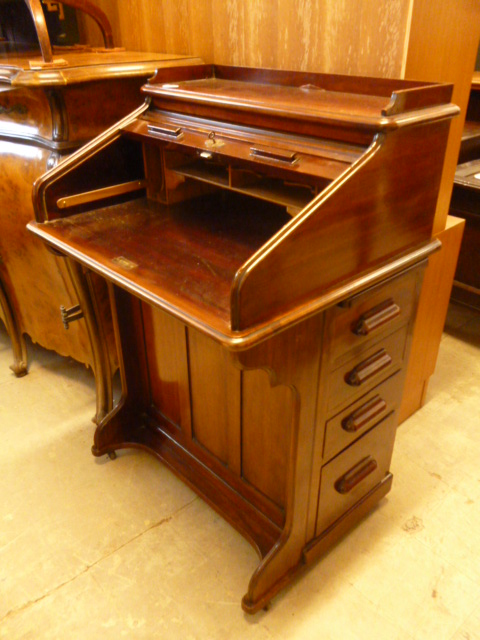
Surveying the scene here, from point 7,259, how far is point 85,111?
0.88 meters

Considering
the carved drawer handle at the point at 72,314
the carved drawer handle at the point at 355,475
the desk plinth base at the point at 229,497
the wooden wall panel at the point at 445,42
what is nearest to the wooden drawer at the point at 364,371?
the carved drawer handle at the point at 355,475

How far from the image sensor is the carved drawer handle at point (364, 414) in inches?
61.6

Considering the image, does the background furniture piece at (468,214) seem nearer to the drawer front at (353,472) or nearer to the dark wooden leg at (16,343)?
the drawer front at (353,472)

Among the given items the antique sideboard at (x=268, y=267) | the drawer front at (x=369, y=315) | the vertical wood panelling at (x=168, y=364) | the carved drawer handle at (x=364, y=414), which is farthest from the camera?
the vertical wood panelling at (x=168, y=364)

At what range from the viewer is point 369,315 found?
142 centimetres

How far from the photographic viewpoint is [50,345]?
101 inches

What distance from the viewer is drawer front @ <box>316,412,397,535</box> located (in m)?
1.63

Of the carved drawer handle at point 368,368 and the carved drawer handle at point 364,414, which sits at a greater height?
the carved drawer handle at point 368,368

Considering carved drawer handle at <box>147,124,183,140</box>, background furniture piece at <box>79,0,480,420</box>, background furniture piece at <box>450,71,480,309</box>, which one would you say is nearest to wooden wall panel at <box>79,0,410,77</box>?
background furniture piece at <box>79,0,480,420</box>

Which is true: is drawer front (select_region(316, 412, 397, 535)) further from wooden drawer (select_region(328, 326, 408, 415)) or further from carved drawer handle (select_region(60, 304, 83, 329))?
carved drawer handle (select_region(60, 304, 83, 329))

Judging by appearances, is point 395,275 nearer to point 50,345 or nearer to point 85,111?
point 85,111

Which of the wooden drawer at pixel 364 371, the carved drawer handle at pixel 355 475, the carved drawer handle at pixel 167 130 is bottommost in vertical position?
the carved drawer handle at pixel 355 475

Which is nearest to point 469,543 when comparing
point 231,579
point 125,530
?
point 231,579

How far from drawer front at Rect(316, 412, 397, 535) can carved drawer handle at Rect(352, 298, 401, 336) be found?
1.38ft
